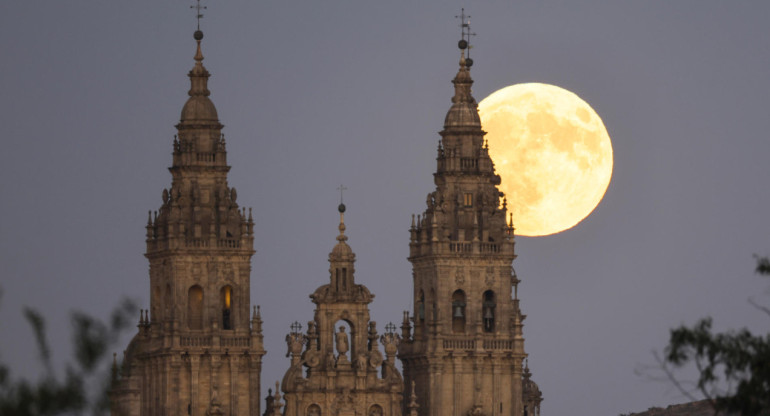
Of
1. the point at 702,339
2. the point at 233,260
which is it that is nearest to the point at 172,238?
the point at 233,260

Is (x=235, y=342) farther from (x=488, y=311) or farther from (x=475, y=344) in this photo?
(x=488, y=311)

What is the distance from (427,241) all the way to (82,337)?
57.3 meters

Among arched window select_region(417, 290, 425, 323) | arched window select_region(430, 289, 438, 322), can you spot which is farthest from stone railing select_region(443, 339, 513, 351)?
arched window select_region(417, 290, 425, 323)

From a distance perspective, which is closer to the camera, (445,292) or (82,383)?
(82,383)

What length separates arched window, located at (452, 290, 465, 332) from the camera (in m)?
130

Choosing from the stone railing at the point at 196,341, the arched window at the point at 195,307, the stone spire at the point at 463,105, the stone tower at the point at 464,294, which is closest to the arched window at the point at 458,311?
→ the stone tower at the point at 464,294

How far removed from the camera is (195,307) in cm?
12875

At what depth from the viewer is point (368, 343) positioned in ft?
424

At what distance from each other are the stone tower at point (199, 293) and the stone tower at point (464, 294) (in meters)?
7.36

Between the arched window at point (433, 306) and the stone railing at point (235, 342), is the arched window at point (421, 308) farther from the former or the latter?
the stone railing at point (235, 342)

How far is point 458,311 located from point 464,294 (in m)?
0.78

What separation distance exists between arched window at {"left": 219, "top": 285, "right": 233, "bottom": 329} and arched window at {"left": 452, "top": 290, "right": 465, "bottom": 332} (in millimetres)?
9501

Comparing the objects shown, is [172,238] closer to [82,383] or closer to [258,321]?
[258,321]

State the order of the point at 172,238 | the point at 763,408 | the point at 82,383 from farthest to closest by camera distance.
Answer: the point at 172,238, the point at 763,408, the point at 82,383
